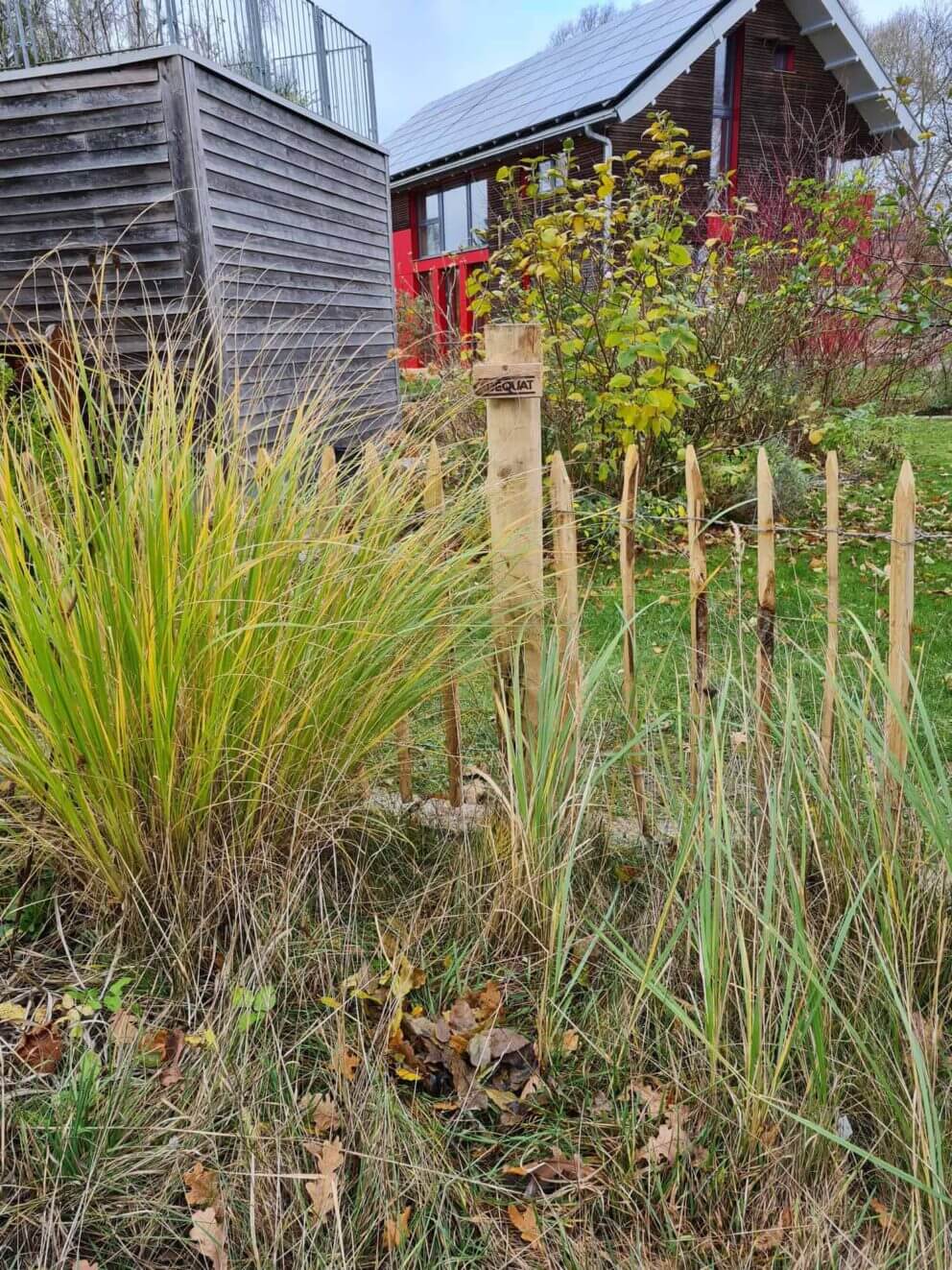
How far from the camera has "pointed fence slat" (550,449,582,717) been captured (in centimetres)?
208

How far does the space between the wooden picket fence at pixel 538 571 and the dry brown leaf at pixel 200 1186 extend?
968 millimetres

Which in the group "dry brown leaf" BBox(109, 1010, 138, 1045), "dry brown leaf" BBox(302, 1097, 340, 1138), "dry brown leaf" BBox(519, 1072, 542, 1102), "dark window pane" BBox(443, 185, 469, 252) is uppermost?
"dark window pane" BBox(443, 185, 469, 252)

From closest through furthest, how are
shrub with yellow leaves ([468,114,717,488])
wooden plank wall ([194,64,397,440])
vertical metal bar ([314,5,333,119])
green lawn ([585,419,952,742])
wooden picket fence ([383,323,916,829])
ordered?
wooden picket fence ([383,323,916,829]), green lawn ([585,419,952,742]), shrub with yellow leaves ([468,114,717,488]), wooden plank wall ([194,64,397,440]), vertical metal bar ([314,5,333,119])

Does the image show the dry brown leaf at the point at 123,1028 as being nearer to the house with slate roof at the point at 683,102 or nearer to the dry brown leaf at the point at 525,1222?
the dry brown leaf at the point at 525,1222

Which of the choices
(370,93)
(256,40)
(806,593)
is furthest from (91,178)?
(806,593)

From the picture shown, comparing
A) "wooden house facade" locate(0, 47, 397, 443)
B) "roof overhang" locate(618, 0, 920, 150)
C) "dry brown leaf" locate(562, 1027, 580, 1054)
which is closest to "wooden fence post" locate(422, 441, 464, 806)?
"dry brown leaf" locate(562, 1027, 580, 1054)

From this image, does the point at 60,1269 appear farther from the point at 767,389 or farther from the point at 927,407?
the point at 927,407

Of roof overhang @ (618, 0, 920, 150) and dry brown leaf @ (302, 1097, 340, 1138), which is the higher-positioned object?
roof overhang @ (618, 0, 920, 150)

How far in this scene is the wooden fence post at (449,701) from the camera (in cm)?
211

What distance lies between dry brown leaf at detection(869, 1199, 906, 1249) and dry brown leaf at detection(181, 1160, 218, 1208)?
970 millimetres

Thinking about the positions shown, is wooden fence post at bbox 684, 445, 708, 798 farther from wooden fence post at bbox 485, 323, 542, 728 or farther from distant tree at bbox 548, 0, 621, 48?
distant tree at bbox 548, 0, 621, 48

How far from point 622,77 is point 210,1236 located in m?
16.1

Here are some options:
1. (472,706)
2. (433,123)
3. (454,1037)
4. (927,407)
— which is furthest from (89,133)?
(433,123)

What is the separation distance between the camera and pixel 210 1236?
4.07ft
